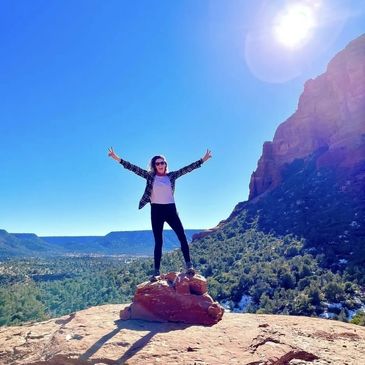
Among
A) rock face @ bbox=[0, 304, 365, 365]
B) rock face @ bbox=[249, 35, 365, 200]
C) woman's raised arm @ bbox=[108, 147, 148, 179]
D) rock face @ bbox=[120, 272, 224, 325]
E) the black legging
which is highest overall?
rock face @ bbox=[249, 35, 365, 200]

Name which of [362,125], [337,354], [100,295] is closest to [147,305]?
[337,354]

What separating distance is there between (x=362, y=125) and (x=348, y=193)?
22.3m

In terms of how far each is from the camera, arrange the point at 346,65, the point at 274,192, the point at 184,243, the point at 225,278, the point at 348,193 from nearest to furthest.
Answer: the point at 184,243
the point at 225,278
the point at 348,193
the point at 274,192
the point at 346,65

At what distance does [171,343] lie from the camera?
5500 millimetres

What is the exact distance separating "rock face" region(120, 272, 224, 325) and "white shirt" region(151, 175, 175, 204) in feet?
5.29

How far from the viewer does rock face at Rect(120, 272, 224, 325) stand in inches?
270

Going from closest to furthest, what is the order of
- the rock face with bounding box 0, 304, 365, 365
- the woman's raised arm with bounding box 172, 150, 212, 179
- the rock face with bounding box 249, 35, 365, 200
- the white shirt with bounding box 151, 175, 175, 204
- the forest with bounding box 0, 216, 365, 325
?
1. the rock face with bounding box 0, 304, 365, 365
2. the white shirt with bounding box 151, 175, 175, 204
3. the woman's raised arm with bounding box 172, 150, 212, 179
4. the forest with bounding box 0, 216, 365, 325
5. the rock face with bounding box 249, 35, 365, 200

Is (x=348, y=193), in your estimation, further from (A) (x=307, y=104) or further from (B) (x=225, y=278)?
(A) (x=307, y=104)

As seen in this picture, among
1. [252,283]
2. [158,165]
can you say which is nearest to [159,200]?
[158,165]

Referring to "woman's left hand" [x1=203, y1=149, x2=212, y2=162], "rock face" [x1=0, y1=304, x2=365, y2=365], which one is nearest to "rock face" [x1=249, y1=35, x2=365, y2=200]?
"woman's left hand" [x1=203, y1=149, x2=212, y2=162]

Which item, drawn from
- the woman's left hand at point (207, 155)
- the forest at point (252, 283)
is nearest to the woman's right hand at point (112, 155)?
the woman's left hand at point (207, 155)

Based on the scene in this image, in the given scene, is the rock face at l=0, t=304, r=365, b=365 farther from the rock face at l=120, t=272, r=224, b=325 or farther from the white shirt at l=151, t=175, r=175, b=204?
the white shirt at l=151, t=175, r=175, b=204

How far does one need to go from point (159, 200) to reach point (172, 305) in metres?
2.05

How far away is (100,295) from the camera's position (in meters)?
48.3
